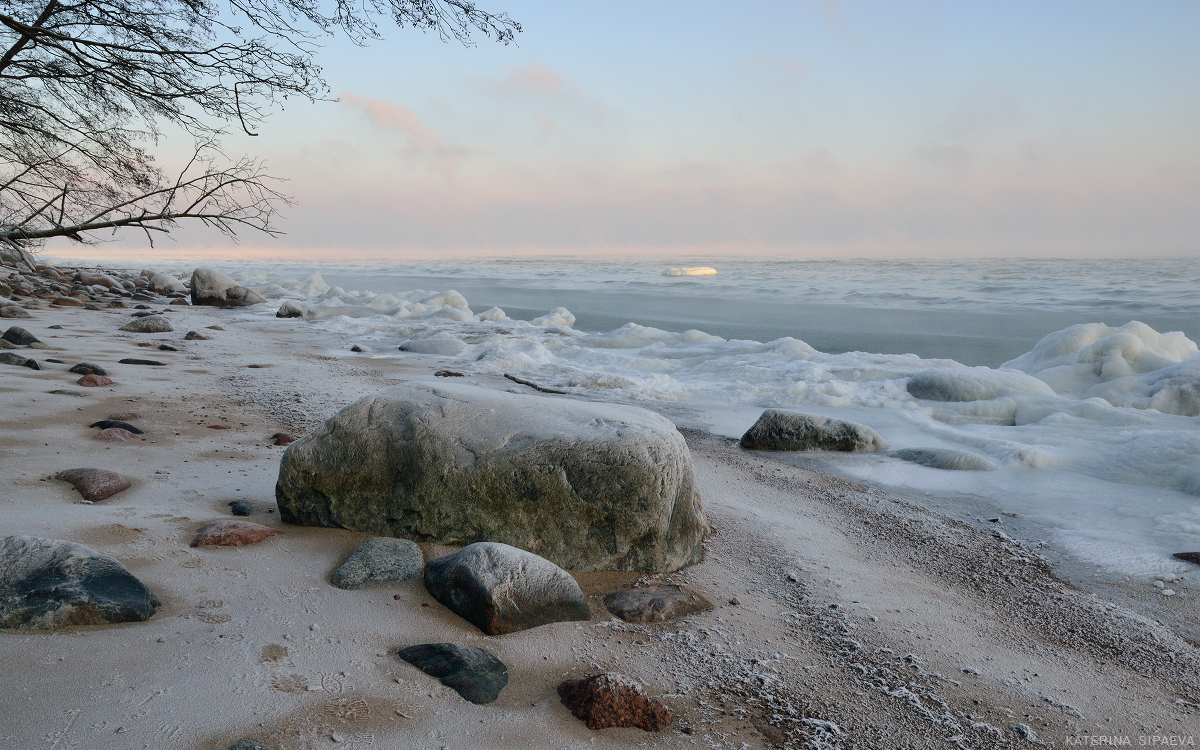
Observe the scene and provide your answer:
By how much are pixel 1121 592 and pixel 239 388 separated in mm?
6374

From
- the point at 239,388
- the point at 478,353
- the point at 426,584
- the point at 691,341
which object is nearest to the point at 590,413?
the point at 426,584

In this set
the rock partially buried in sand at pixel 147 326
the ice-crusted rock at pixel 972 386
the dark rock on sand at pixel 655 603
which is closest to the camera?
the dark rock on sand at pixel 655 603

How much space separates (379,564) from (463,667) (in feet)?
2.32

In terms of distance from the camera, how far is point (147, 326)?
10.1 meters

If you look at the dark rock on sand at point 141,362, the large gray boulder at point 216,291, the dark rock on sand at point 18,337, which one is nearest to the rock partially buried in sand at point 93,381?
the dark rock on sand at point 141,362

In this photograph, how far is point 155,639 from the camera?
203cm

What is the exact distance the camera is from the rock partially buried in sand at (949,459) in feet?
16.5

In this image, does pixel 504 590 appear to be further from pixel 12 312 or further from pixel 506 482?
pixel 12 312

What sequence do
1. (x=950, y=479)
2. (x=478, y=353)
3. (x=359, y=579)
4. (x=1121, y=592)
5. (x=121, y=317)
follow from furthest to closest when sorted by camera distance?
(x=121, y=317) < (x=478, y=353) < (x=950, y=479) < (x=1121, y=592) < (x=359, y=579)

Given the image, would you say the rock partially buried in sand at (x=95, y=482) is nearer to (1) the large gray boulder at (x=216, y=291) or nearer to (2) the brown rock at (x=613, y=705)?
(2) the brown rock at (x=613, y=705)

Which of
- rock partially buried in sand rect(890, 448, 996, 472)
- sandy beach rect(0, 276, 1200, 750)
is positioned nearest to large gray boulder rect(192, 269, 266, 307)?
sandy beach rect(0, 276, 1200, 750)

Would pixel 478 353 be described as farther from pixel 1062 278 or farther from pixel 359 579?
pixel 1062 278

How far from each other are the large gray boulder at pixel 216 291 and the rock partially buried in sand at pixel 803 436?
15309mm

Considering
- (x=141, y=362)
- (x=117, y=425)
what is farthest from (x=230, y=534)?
(x=141, y=362)
